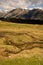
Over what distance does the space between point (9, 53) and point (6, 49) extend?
1404mm

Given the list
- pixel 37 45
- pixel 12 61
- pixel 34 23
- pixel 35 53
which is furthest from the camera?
pixel 34 23

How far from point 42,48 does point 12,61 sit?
6888 millimetres

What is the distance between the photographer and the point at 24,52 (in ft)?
78.9

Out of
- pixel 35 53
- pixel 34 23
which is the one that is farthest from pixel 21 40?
pixel 34 23

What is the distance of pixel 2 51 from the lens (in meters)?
24.0

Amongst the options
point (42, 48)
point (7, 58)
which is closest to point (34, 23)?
point (42, 48)

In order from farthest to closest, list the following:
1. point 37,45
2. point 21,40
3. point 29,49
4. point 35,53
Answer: point 21,40, point 37,45, point 29,49, point 35,53

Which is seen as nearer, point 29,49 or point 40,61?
point 40,61

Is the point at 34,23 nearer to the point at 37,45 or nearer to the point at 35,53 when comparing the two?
the point at 37,45

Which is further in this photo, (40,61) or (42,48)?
(42,48)

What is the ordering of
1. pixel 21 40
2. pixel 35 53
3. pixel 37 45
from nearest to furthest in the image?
1. pixel 35 53
2. pixel 37 45
3. pixel 21 40

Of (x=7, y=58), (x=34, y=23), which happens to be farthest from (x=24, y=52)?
(x=34, y=23)

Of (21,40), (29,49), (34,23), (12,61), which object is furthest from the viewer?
(34,23)

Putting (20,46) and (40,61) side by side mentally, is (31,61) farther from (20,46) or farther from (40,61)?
(20,46)
